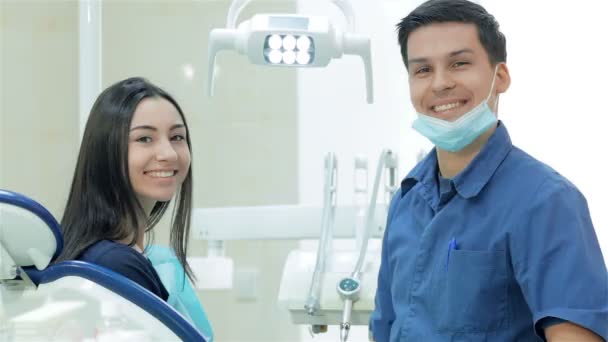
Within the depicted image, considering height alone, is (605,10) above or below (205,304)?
above

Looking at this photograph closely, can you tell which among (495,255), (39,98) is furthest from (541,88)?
(39,98)

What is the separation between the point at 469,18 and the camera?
127cm

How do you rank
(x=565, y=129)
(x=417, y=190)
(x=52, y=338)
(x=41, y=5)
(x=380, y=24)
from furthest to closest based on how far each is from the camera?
(x=41, y=5) → (x=380, y=24) → (x=565, y=129) → (x=417, y=190) → (x=52, y=338)

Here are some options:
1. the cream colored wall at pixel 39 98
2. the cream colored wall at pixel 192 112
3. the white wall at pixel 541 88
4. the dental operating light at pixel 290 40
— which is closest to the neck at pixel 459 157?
the dental operating light at pixel 290 40

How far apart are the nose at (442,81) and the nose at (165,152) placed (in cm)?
51

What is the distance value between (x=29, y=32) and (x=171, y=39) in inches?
20.1

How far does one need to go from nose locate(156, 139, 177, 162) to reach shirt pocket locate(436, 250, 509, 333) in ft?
1.83

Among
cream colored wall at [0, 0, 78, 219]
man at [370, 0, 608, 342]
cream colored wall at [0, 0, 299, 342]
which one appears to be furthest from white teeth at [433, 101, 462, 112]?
cream colored wall at [0, 0, 78, 219]

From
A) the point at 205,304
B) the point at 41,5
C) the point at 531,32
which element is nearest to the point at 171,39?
the point at 41,5

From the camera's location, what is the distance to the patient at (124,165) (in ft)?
4.50

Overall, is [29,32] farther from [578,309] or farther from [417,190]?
[578,309]

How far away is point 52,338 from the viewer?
0.80 metres

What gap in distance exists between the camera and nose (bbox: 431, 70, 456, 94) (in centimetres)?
125

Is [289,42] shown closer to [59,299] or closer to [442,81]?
[442,81]
